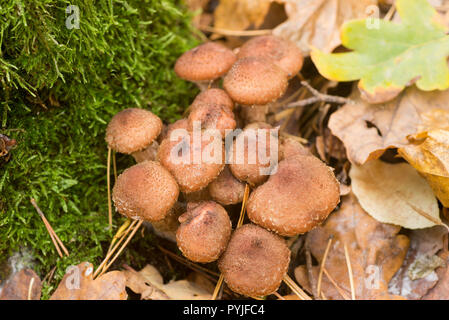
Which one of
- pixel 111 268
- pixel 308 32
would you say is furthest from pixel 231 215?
pixel 308 32

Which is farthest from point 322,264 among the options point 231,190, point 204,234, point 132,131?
point 132,131

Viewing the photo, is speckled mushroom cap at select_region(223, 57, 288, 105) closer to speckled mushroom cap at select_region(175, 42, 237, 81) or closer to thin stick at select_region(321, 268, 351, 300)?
speckled mushroom cap at select_region(175, 42, 237, 81)

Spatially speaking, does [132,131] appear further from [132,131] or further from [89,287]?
[89,287]

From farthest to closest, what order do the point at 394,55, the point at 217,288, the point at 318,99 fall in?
1. the point at 318,99
2. the point at 394,55
3. the point at 217,288

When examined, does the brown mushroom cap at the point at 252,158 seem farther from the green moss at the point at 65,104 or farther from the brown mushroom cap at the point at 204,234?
the green moss at the point at 65,104

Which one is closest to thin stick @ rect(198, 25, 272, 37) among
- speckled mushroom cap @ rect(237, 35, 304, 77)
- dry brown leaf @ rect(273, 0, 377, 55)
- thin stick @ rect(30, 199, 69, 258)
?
dry brown leaf @ rect(273, 0, 377, 55)
